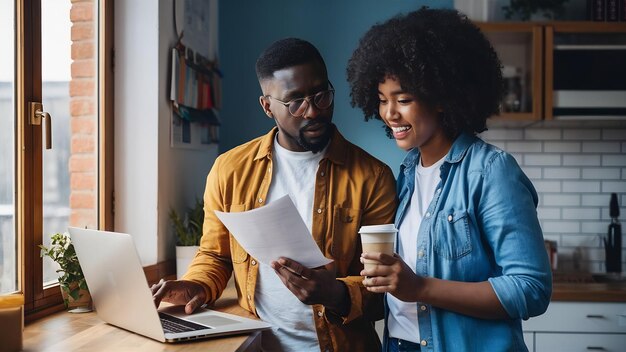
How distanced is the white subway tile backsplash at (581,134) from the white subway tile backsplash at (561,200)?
0.31 m

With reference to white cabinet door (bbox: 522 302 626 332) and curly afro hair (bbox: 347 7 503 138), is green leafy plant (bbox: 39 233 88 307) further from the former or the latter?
white cabinet door (bbox: 522 302 626 332)

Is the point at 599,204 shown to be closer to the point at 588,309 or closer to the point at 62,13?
the point at 588,309

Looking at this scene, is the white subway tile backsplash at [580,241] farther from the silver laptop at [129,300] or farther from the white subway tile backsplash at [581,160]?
the silver laptop at [129,300]

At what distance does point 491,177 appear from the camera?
1.67m

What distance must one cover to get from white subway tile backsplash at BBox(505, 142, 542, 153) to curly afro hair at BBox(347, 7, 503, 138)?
214 centimetres

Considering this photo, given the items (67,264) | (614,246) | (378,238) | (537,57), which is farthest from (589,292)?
(67,264)

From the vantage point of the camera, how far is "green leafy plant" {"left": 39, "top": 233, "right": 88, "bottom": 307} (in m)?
2.28

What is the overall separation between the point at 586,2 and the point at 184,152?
7.09 feet

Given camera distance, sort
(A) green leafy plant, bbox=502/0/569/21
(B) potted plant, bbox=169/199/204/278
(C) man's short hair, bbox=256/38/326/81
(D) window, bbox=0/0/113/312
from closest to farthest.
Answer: (C) man's short hair, bbox=256/38/326/81
(D) window, bbox=0/0/113/312
(B) potted plant, bbox=169/199/204/278
(A) green leafy plant, bbox=502/0/569/21

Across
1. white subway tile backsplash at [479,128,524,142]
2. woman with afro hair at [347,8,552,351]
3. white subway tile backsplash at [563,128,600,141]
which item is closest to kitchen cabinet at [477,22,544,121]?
white subway tile backsplash at [479,128,524,142]

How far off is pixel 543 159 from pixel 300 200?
2.25 metres

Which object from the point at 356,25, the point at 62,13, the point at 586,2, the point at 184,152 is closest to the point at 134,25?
the point at 62,13

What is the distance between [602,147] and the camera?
3916mm

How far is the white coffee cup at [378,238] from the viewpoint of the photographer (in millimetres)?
1598
